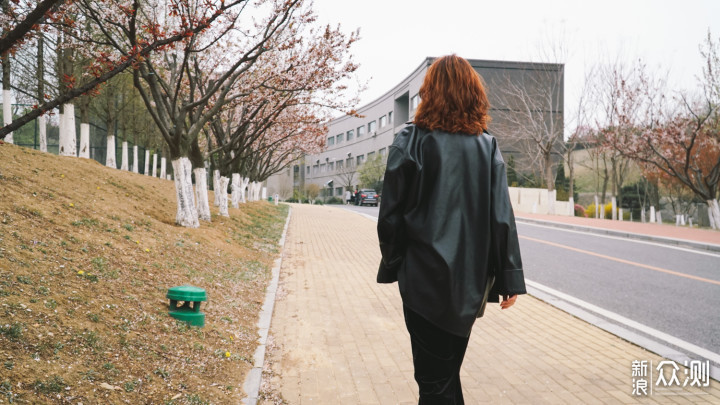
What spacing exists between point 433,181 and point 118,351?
8.69 ft

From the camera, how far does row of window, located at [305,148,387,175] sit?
189 feet

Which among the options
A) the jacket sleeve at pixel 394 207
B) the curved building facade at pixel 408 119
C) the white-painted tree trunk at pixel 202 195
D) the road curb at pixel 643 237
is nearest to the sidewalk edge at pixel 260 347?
the jacket sleeve at pixel 394 207

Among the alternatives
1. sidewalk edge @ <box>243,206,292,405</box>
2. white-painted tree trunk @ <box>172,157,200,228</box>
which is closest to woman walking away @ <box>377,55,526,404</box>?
sidewalk edge @ <box>243,206,292,405</box>

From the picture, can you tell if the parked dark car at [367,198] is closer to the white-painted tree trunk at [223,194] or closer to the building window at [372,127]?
the building window at [372,127]

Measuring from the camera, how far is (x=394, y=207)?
6.82 ft

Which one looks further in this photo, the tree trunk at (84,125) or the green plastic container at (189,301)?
the tree trunk at (84,125)

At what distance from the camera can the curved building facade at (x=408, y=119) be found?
104ft

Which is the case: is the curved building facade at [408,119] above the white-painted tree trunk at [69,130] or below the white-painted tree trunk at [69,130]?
above

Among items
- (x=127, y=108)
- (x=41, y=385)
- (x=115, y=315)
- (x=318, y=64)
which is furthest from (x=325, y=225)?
(x=41, y=385)

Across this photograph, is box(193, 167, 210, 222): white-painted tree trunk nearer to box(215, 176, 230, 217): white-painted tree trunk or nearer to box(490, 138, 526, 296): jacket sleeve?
box(215, 176, 230, 217): white-painted tree trunk

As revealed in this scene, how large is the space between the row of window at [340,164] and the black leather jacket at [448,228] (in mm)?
52064

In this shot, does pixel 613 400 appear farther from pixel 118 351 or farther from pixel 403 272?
pixel 118 351

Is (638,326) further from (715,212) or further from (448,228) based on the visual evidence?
(715,212)

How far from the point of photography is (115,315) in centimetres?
377
